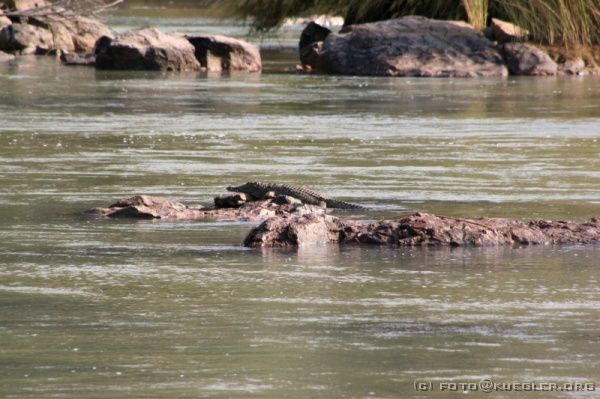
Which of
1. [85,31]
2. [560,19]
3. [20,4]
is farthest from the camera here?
[20,4]

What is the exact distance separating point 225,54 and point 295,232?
26.2 metres

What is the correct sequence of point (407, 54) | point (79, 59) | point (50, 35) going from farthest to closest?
point (50, 35), point (79, 59), point (407, 54)

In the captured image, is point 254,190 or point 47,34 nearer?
point 254,190

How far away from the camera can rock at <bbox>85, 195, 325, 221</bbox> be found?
12.2 metres

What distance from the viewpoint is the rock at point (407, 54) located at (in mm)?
35219

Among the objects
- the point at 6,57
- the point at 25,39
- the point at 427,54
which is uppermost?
the point at 427,54

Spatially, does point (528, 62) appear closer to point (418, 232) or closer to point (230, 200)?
point (230, 200)

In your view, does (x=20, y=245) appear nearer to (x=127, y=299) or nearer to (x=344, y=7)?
(x=127, y=299)

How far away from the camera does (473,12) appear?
127 feet

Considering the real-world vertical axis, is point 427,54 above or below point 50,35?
Result: above

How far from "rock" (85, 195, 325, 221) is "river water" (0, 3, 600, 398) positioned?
0.29 m

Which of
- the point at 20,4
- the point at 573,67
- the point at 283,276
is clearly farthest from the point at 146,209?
the point at 20,4

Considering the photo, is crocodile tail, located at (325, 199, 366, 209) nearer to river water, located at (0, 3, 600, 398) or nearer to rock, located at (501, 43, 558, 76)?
river water, located at (0, 3, 600, 398)

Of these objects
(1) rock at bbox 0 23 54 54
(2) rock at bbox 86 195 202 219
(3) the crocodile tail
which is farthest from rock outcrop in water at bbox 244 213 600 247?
(1) rock at bbox 0 23 54 54
